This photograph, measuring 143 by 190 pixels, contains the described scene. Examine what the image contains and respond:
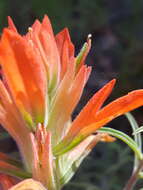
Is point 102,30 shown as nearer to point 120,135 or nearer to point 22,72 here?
point 120,135

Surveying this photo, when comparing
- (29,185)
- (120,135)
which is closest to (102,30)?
(120,135)

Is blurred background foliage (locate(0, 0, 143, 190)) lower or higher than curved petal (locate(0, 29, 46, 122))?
higher

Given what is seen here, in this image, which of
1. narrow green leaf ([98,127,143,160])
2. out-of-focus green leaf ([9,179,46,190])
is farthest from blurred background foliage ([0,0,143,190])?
out-of-focus green leaf ([9,179,46,190])

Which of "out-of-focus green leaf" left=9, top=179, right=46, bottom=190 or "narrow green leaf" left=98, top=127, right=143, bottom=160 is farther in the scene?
"narrow green leaf" left=98, top=127, right=143, bottom=160

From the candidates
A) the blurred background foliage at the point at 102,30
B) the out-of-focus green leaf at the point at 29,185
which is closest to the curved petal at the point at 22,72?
the out-of-focus green leaf at the point at 29,185

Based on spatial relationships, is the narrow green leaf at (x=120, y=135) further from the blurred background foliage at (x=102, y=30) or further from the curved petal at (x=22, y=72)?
the blurred background foliage at (x=102, y=30)

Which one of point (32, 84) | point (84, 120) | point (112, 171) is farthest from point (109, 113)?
point (112, 171)

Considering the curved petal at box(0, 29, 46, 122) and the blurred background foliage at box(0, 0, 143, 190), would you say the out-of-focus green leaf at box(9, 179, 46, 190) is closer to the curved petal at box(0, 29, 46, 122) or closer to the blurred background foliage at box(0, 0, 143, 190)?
the curved petal at box(0, 29, 46, 122)

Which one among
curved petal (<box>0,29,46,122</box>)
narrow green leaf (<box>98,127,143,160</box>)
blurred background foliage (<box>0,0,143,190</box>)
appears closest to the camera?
curved petal (<box>0,29,46,122</box>)

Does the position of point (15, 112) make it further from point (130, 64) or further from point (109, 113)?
point (130, 64)
